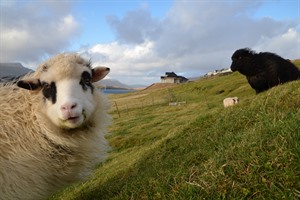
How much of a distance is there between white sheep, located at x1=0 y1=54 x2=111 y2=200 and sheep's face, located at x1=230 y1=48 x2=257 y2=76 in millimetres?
10103

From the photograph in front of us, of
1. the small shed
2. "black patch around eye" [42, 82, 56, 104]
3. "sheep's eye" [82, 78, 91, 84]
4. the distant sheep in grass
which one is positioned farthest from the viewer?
the small shed

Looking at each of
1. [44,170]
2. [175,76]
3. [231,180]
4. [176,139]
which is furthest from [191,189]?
[175,76]

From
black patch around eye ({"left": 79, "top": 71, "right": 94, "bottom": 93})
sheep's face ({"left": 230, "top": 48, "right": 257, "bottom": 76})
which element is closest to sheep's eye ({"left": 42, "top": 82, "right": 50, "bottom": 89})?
black patch around eye ({"left": 79, "top": 71, "right": 94, "bottom": 93})

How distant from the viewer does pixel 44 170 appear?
19.2 feet

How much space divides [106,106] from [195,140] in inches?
82.7

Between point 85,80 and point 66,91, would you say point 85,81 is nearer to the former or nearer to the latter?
point 85,80

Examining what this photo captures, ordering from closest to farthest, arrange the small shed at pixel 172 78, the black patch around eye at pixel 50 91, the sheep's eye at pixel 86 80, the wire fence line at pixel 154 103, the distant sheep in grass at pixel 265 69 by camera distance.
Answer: the black patch around eye at pixel 50 91
the sheep's eye at pixel 86 80
the distant sheep in grass at pixel 265 69
the wire fence line at pixel 154 103
the small shed at pixel 172 78

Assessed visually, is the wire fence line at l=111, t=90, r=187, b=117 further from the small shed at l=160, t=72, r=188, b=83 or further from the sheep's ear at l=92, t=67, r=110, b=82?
the small shed at l=160, t=72, r=188, b=83

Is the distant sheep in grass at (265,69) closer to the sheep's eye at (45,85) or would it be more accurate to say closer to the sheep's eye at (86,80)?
the sheep's eye at (86,80)

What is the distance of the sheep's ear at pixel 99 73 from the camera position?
277 inches

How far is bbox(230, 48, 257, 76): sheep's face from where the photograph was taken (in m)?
15.2

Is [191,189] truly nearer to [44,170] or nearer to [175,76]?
[44,170]

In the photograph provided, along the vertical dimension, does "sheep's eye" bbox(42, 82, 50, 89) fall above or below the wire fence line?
above

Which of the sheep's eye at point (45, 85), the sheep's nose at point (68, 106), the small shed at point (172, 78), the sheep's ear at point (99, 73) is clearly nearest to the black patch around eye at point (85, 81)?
the sheep's ear at point (99, 73)
